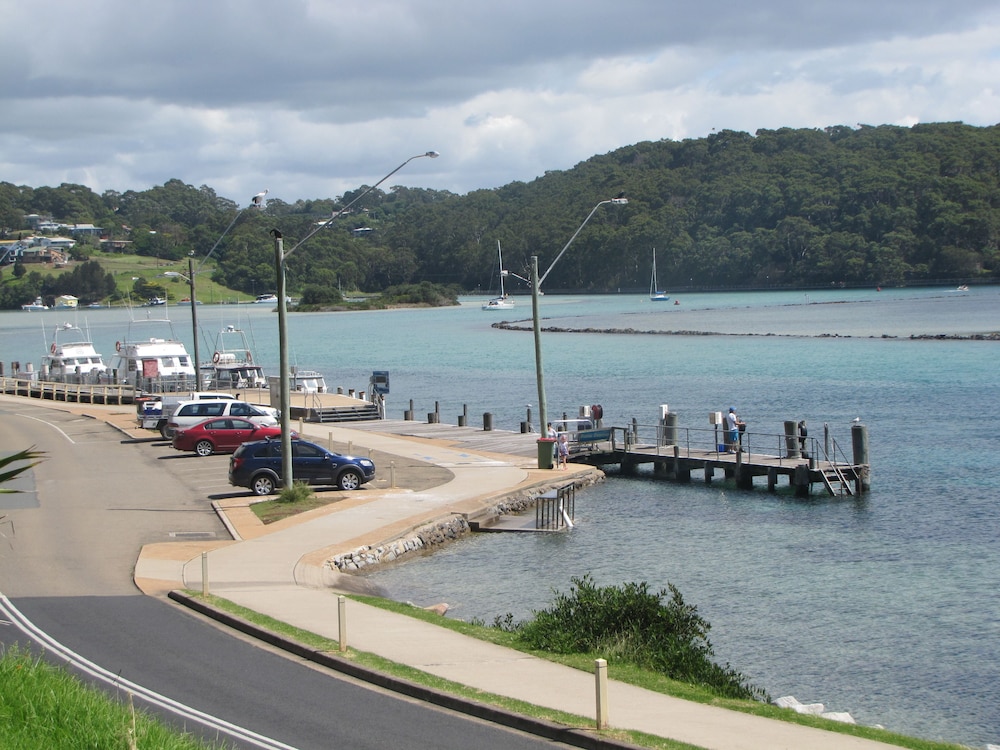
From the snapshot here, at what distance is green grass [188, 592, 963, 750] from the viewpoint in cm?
1341

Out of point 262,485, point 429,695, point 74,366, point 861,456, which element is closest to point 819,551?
point 861,456

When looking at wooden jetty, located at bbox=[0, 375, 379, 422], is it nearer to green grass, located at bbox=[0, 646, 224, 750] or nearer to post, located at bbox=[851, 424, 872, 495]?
post, located at bbox=[851, 424, 872, 495]

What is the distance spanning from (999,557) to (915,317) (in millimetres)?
127608

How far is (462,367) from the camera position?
10531 cm

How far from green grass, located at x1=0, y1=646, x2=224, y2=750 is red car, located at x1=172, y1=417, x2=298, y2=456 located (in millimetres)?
28340

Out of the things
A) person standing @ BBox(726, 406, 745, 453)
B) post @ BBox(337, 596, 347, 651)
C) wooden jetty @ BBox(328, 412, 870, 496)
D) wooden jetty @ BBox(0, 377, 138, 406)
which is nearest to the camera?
post @ BBox(337, 596, 347, 651)

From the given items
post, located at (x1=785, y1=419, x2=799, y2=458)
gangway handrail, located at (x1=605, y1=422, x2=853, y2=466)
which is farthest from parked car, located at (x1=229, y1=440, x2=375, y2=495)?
post, located at (x1=785, y1=419, x2=799, y2=458)

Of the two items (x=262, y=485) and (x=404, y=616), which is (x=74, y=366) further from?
(x=404, y=616)

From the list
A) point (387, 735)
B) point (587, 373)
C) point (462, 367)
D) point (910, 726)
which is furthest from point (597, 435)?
point (462, 367)

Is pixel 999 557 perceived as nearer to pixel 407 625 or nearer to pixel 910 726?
pixel 910 726

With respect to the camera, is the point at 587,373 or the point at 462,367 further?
the point at 462,367

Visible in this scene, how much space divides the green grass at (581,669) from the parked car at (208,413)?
24.5 metres

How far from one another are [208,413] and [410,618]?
26.4m

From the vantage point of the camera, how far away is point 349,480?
109 ft
